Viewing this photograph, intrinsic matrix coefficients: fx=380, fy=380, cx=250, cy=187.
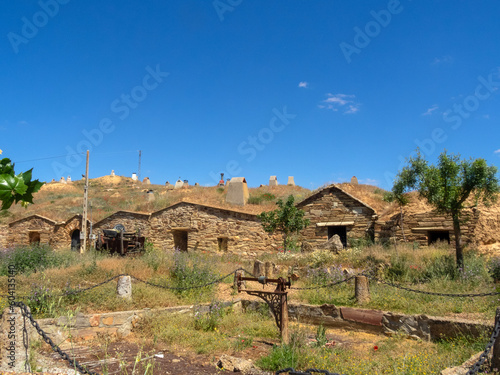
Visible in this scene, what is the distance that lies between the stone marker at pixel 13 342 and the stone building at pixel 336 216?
48.3ft

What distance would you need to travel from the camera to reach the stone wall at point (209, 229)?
19.5 metres

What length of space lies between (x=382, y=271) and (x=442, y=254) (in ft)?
7.40

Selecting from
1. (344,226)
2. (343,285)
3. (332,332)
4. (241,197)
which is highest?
(241,197)

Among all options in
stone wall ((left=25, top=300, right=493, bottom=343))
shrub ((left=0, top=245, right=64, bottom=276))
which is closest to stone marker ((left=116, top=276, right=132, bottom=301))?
stone wall ((left=25, top=300, right=493, bottom=343))

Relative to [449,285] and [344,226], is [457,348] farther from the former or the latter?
[344,226]

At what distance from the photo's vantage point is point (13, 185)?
2045 mm

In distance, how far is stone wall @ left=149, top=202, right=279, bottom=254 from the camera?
19.5 m

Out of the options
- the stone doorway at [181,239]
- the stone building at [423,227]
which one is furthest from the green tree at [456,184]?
the stone doorway at [181,239]

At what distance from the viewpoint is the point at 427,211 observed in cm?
1568

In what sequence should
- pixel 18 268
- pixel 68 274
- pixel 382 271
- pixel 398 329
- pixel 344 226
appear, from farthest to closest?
pixel 344 226
pixel 382 271
pixel 18 268
pixel 68 274
pixel 398 329

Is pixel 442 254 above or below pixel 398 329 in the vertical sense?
above

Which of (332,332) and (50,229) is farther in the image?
(50,229)

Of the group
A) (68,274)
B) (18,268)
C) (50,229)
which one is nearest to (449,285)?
(68,274)

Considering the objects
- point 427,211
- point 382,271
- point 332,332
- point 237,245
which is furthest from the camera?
point 237,245
